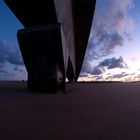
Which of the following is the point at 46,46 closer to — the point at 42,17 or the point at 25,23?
the point at 42,17

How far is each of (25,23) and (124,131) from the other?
11.2 m

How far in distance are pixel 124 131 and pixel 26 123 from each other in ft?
5.40

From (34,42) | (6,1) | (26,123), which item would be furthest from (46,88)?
(26,123)

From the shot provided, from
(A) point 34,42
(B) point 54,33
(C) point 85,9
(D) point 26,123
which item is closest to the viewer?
(D) point 26,123

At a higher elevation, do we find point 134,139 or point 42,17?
point 42,17

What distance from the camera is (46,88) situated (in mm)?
11383

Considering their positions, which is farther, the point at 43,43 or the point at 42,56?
the point at 42,56

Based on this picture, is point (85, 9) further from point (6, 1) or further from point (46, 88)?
point (46, 88)

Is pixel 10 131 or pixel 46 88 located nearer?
pixel 10 131

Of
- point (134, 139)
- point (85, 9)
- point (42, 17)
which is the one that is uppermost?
point (85, 9)

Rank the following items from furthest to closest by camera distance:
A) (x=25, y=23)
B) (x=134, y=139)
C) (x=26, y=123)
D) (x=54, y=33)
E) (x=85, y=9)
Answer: (x=85, y=9) → (x=25, y=23) → (x=54, y=33) → (x=26, y=123) → (x=134, y=139)

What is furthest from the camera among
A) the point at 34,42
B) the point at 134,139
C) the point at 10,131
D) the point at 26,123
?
the point at 34,42

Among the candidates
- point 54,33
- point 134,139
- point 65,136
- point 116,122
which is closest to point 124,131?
point 134,139

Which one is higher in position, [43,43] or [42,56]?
[43,43]
